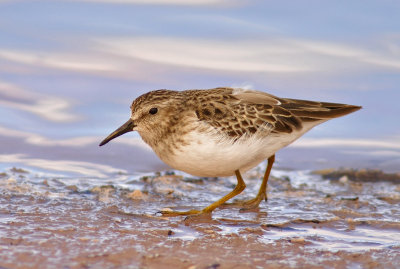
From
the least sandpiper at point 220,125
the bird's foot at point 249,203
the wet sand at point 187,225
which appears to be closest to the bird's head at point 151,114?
the least sandpiper at point 220,125

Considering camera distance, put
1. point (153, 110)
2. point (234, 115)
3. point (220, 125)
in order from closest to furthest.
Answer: point (220, 125) < point (234, 115) < point (153, 110)

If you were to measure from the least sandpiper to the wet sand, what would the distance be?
723mm

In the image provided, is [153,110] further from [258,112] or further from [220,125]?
[258,112]

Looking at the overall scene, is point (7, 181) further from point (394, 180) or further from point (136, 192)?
point (394, 180)

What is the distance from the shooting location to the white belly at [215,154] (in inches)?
307

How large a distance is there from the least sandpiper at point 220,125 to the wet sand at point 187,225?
72 cm

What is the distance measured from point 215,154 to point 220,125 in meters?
0.47

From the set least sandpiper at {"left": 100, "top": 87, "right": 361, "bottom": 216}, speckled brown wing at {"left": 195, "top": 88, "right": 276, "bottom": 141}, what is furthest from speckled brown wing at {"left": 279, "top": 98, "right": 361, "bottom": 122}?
speckled brown wing at {"left": 195, "top": 88, "right": 276, "bottom": 141}

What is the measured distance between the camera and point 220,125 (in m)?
8.11

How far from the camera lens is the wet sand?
19.6 feet

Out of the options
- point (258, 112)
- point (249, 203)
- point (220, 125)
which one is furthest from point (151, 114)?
point (249, 203)

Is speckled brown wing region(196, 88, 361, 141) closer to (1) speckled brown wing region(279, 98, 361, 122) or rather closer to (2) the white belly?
(1) speckled brown wing region(279, 98, 361, 122)

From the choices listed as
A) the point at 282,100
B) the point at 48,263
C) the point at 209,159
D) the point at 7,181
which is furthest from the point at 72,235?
the point at 282,100

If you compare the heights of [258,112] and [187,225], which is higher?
[258,112]
